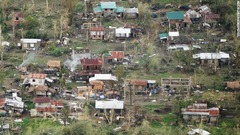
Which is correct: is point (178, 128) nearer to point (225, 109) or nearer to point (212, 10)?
point (225, 109)

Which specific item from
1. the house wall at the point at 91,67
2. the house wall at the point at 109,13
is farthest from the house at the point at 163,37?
the house wall at the point at 91,67

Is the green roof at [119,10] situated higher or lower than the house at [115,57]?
higher

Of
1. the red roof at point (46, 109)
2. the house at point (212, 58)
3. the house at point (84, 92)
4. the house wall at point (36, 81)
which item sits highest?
the house at point (212, 58)

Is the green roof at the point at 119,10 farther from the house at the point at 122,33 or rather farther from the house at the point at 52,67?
the house at the point at 52,67

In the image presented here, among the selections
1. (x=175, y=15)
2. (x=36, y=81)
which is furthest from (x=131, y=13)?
(x=36, y=81)

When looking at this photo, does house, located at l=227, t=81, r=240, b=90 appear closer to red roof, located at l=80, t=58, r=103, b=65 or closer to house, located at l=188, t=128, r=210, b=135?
house, located at l=188, t=128, r=210, b=135

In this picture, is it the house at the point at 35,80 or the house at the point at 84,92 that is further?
the house at the point at 35,80

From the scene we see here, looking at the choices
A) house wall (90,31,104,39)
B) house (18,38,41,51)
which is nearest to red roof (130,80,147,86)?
house wall (90,31,104,39)
